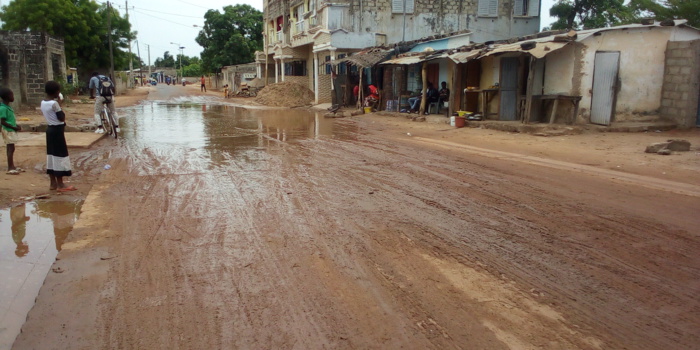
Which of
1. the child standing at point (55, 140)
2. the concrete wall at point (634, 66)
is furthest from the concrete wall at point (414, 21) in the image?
the child standing at point (55, 140)

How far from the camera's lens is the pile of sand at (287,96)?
111 ft

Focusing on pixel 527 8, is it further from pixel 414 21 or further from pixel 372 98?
pixel 372 98

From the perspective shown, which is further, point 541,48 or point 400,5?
point 400,5

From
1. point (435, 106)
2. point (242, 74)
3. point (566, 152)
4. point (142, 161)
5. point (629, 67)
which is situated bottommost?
point (142, 161)

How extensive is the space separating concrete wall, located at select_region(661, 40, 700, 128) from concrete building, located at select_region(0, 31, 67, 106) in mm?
25726

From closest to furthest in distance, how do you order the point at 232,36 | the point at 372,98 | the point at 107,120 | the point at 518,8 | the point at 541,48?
the point at 541,48 → the point at 107,120 → the point at 372,98 → the point at 518,8 → the point at 232,36

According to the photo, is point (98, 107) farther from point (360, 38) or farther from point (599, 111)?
Result: point (360, 38)

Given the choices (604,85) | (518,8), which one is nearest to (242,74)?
(518,8)

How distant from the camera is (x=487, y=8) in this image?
32.3 m

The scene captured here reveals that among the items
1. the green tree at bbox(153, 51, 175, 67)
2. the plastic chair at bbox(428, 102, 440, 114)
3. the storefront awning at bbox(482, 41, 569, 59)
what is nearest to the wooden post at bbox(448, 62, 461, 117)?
the plastic chair at bbox(428, 102, 440, 114)

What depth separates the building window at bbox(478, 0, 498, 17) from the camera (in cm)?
3224

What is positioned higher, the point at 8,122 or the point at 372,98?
the point at 372,98

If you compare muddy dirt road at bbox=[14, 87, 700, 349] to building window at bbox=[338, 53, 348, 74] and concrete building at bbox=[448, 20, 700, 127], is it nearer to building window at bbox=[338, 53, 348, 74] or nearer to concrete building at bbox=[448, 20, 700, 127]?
concrete building at bbox=[448, 20, 700, 127]

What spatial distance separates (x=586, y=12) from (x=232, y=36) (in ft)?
134
